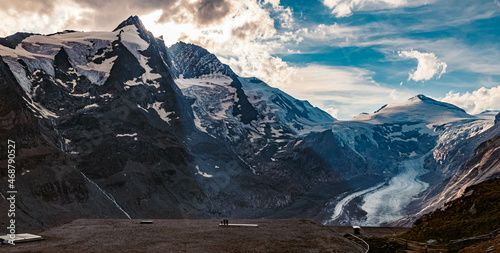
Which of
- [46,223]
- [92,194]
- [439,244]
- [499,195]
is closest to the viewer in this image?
[439,244]

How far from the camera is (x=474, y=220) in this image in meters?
43.2

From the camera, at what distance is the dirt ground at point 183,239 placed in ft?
146

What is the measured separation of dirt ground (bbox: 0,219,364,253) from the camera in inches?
1748

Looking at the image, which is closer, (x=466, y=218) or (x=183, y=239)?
(x=466, y=218)

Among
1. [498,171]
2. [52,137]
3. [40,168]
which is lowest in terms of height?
[498,171]

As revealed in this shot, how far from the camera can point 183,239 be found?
163ft

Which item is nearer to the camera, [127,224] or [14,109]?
[127,224]

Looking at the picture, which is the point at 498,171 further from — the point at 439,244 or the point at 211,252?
the point at 211,252

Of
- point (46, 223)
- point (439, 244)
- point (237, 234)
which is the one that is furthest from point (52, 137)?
point (439, 244)

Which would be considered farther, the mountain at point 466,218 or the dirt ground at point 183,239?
the dirt ground at point 183,239

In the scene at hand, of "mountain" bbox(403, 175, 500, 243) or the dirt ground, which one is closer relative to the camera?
"mountain" bbox(403, 175, 500, 243)

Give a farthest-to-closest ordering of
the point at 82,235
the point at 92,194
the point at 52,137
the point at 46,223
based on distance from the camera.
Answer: the point at 52,137 < the point at 92,194 < the point at 46,223 < the point at 82,235

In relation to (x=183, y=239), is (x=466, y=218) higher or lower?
higher

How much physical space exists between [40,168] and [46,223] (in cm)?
3002
